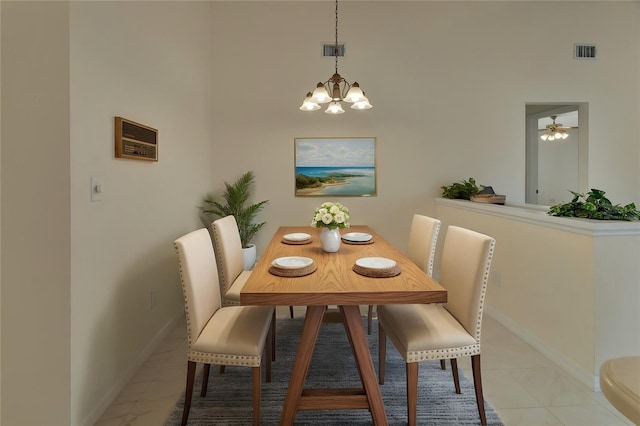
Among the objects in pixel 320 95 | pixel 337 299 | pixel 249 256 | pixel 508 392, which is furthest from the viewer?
pixel 249 256

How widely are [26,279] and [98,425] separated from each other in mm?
860

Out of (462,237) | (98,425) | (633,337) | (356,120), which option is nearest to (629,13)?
(356,120)

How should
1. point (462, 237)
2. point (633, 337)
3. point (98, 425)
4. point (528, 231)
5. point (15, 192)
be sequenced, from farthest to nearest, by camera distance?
1. point (528, 231)
2. point (633, 337)
3. point (462, 237)
4. point (98, 425)
5. point (15, 192)

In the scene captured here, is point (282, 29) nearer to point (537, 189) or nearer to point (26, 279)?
point (26, 279)

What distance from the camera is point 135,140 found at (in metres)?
2.14

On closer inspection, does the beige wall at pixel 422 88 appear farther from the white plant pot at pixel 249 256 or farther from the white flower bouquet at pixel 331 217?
the white flower bouquet at pixel 331 217

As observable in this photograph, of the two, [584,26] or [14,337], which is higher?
[584,26]

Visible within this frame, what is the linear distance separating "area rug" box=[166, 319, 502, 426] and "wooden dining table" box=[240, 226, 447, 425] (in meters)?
0.21

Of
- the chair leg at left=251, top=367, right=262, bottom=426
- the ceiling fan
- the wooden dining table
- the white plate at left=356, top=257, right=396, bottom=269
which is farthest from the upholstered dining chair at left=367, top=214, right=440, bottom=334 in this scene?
the ceiling fan

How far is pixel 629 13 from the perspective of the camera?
12.8ft

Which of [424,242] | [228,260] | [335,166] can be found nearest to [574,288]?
[424,242]

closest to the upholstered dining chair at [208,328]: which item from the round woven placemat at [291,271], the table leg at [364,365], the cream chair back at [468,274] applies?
the round woven placemat at [291,271]

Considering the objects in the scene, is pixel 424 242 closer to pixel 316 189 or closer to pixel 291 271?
pixel 291 271

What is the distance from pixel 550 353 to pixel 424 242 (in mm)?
1194
